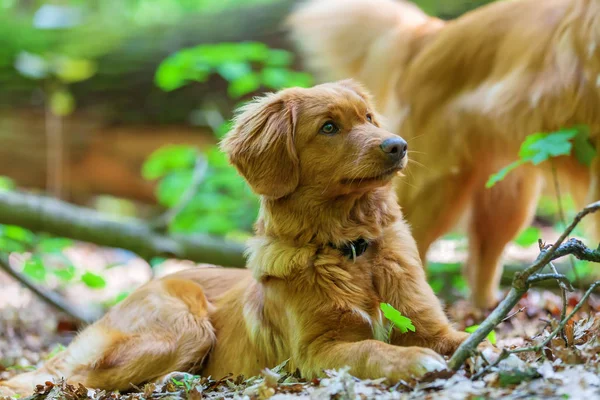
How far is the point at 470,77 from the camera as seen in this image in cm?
568

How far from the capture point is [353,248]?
3422 millimetres

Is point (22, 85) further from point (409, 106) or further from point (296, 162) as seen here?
point (296, 162)

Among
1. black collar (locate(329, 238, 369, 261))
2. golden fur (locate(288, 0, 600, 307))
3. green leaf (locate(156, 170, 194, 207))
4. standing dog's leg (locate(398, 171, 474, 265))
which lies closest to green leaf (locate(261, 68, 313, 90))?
golden fur (locate(288, 0, 600, 307))

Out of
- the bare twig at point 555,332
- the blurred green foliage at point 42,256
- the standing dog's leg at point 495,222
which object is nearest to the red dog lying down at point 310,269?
the bare twig at point 555,332

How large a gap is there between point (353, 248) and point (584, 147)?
256 cm

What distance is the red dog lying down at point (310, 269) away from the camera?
324 centimetres

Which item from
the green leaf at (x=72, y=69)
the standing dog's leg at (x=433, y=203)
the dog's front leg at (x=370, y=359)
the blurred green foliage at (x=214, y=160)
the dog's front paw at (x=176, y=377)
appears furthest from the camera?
the green leaf at (x=72, y=69)

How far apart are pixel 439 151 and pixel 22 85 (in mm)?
6463

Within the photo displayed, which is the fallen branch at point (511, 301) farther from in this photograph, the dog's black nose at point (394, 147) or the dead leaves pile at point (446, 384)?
the dog's black nose at point (394, 147)

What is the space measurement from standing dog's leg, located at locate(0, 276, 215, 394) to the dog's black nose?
153 cm

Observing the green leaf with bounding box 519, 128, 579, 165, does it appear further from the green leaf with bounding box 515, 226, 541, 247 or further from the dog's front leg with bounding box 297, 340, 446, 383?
the green leaf with bounding box 515, 226, 541, 247

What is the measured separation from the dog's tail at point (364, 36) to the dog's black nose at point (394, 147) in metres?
2.95

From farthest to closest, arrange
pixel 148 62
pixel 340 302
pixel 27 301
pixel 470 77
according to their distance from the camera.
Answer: pixel 148 62 < pixel 27 301 < pixel 470 77 < pixel 340 302

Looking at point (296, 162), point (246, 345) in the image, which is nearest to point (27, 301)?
point (246, 345)
